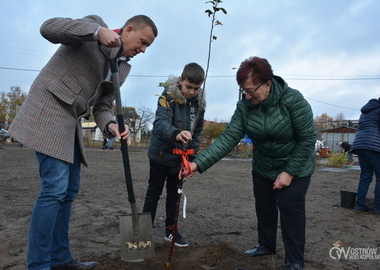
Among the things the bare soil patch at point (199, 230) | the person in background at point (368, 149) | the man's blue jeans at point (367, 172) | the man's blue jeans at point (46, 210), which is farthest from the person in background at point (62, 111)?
the man's blue jeans at point (367, 172)

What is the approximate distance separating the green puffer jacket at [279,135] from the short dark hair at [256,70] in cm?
16

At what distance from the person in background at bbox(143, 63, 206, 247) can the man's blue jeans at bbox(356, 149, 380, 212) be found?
11.4 ft

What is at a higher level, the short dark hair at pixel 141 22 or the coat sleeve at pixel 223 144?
the short dark hair at pixel 141 22

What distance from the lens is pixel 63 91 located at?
2.29m

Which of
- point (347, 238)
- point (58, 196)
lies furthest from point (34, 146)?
point (347, 238)

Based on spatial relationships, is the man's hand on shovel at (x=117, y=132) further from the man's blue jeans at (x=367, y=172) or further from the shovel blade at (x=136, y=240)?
the man's blue jeans at (x=367, y=172)

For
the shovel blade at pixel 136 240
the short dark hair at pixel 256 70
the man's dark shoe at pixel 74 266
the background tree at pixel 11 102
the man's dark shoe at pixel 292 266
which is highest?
the background tree at pixel 11 102

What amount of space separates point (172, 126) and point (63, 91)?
3.42 feet

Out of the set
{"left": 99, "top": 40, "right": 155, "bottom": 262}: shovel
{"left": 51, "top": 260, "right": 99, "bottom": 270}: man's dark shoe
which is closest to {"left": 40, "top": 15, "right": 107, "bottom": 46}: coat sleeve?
{"left": 99, "top": 40, "right": 155, "bottom": 262}: shovel

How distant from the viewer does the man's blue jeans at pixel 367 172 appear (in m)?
5.40

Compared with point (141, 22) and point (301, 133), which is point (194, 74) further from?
point (301, 133)

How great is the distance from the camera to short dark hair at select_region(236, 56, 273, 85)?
2.80m

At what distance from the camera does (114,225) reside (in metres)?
3.94

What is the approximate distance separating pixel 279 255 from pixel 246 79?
5.80ft
